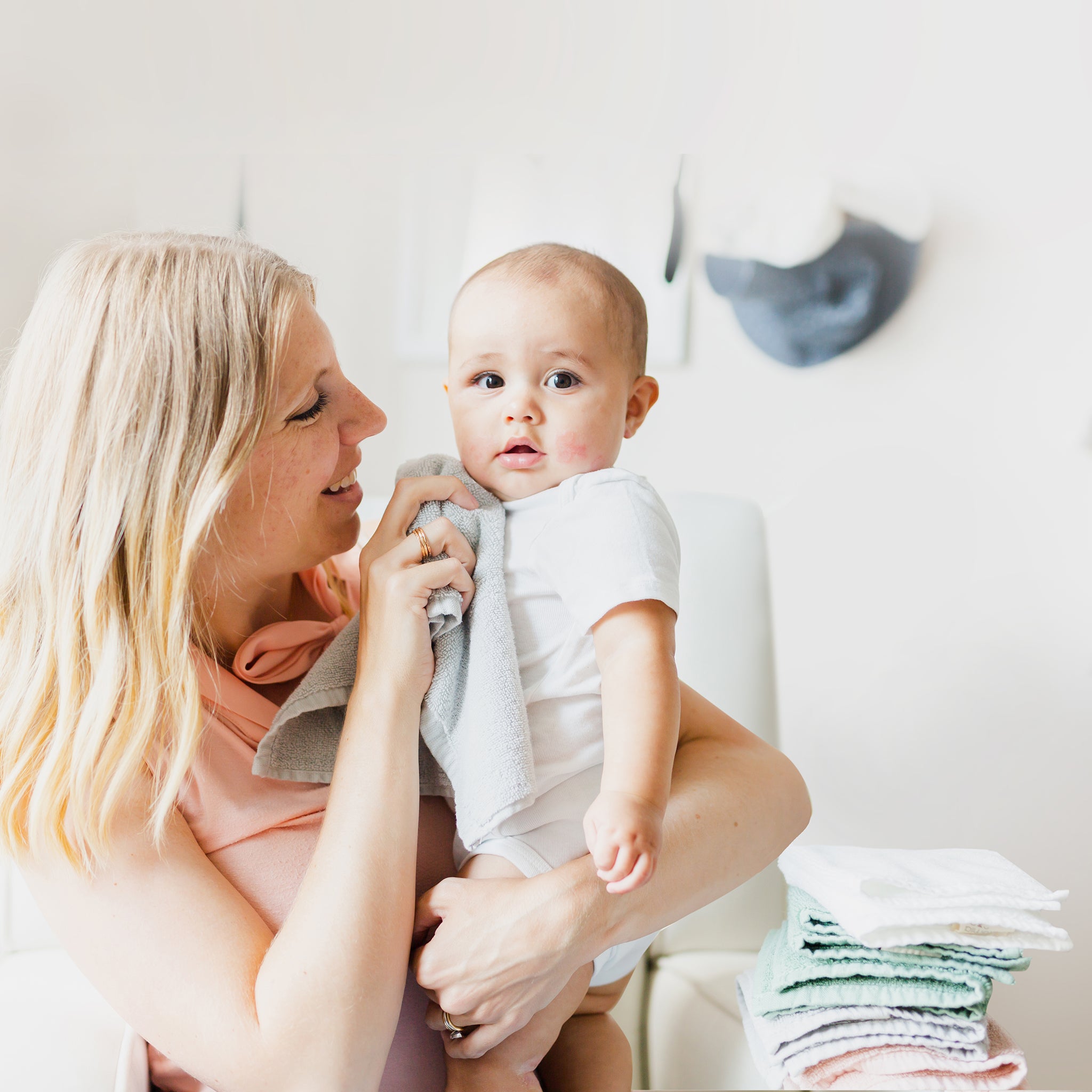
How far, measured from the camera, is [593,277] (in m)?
1.15

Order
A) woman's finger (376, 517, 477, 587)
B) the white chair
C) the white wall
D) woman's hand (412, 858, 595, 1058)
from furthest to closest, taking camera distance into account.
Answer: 1. the white wall
2. the white chair
3. woman's finger (376, 517, 477, 587)
4. woman's hand (412, 858, 595, 1058)

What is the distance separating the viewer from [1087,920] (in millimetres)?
2256

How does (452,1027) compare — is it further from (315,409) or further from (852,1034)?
(315,409)

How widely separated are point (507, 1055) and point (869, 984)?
49 cm

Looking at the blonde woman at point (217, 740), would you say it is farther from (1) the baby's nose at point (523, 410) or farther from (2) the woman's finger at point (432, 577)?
(1) the baby's nose at point (523, 410)

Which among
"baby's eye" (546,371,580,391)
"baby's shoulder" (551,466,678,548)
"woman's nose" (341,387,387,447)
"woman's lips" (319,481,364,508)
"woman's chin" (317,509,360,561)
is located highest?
"baby's eye" (546,371,580,391)

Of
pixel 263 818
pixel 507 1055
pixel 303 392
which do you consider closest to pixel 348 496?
pixel 303 392

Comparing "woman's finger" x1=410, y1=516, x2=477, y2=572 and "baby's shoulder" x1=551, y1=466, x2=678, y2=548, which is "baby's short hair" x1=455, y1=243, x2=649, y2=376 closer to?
"baby's shoulder" x1=551, y1=466, x2=678, y2=548

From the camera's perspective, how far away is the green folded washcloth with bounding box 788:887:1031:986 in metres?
1.21

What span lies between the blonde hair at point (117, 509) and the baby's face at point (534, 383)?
0.82ft

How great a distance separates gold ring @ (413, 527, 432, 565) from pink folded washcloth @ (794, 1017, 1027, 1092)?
32.5 inches

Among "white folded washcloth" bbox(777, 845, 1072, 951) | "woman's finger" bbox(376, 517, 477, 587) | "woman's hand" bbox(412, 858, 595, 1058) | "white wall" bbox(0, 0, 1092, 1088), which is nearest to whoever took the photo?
"woman's hand" bbox(412, 858, 595, 1058)

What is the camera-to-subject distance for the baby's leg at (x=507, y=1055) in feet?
3.34

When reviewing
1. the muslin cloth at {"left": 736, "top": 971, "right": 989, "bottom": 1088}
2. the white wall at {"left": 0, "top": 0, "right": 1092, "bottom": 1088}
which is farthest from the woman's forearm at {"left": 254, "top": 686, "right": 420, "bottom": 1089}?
the white wall at {"left": 0, "top": 0, "right": 1092, "bottom": 1088}
